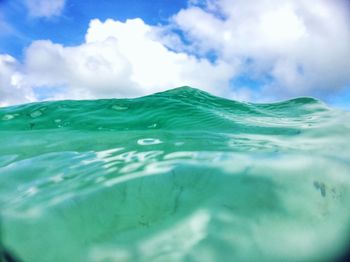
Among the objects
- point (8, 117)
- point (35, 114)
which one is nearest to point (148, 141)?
point (35, 114)

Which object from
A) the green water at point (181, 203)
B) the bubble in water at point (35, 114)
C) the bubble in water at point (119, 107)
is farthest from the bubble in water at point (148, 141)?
the bubble in water at point (35, 114)

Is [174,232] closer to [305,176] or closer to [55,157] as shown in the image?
[305,176]

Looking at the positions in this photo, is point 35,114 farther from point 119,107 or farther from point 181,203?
point 181,203

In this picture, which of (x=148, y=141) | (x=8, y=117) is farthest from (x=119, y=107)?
(x=148, y=141)

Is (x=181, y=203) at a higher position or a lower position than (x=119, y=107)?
lower

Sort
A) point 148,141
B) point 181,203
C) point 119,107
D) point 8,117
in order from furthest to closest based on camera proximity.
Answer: point 119,107, point 8,117, point 148,141, point 181,203

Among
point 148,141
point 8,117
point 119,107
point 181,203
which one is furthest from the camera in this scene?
point 119,107

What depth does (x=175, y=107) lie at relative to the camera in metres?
8.22

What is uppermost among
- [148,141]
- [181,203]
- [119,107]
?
[119,107]

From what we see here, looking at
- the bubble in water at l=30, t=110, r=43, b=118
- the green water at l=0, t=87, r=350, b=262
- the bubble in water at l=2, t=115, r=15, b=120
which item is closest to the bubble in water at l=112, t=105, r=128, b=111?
the bubble in water at l=30, t=110, r=43, b=118

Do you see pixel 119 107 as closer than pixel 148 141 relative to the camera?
No

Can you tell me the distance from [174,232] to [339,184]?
4.20 ft

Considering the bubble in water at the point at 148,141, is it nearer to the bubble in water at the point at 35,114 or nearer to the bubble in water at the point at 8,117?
the bubble in water at the point at 35,114

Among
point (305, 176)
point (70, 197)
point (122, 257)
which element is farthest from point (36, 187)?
point (305, 176)
